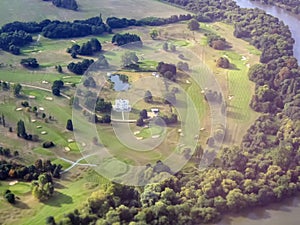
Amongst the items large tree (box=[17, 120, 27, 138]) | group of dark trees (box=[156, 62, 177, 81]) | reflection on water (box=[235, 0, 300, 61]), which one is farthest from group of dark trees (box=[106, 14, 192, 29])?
large tree (box=[17, 120, 27, 138])

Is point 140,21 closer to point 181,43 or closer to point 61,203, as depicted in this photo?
point 181,43

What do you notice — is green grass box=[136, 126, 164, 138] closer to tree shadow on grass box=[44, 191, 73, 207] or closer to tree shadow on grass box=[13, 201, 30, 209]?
tree shadow on grass box=[44, 191, 73, 207]

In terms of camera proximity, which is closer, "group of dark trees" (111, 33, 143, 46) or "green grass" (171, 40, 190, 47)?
"group of dark trees" (111, 33, 143, 46)

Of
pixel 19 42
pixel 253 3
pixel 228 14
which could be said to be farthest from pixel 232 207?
pixel 253 3

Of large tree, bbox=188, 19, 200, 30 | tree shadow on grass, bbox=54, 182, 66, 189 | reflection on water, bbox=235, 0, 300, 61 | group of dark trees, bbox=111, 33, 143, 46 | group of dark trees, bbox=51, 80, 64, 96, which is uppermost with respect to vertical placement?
reflection on water, bbox=235, 0, 300, 61

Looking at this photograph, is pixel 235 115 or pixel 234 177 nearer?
pixel 234 177

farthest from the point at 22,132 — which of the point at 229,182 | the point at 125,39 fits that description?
the point at 125,39
